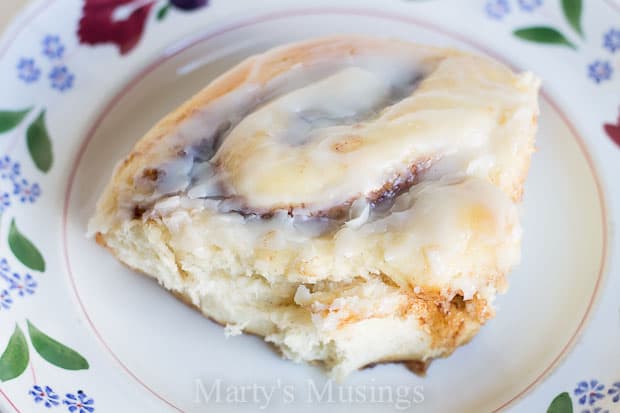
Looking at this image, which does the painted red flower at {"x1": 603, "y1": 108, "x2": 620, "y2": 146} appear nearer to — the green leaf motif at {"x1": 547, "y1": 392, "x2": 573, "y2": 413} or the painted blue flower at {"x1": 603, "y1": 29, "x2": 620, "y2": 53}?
the painted blue flower at {"x1": 603, "y1": 29, "x2": 620, "y2": 53}

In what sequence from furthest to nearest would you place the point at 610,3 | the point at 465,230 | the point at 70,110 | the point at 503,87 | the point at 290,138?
the point at 610,3 → the point at 70,110 → the point at 503,87 → the point at 290,138 → the point at 465,230

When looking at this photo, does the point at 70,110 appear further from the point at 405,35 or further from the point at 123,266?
the point at 405,35

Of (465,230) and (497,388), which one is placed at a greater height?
(465,230)

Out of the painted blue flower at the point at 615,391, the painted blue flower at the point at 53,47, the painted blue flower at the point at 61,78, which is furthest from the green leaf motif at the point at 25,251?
the painted blue flower at the point at 615,391

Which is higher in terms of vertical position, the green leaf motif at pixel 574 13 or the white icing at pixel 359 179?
the white icing at pixel 359 179

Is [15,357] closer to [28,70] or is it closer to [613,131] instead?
[28,70]

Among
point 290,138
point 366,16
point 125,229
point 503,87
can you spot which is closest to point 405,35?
point 366,16

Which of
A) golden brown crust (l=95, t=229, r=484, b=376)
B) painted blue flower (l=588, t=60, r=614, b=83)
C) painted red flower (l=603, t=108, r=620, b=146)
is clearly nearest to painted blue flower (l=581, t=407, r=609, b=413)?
golden brown crust (l=95, t=229, r=484, b=376)

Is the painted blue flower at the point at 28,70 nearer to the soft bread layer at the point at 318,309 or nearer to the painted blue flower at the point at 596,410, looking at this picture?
the soft bread layer at the point at 318,309
